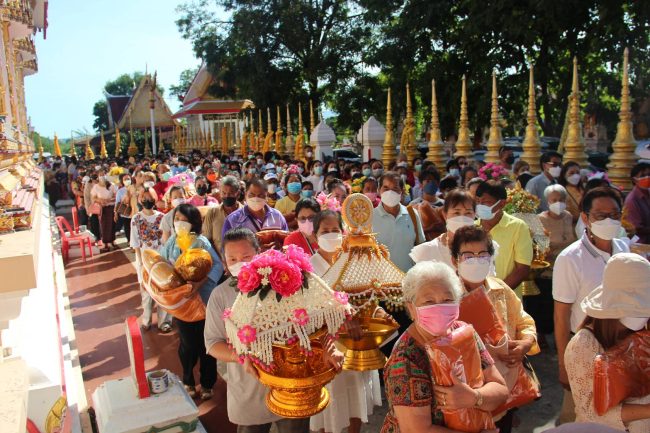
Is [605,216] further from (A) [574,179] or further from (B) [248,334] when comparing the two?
(A) [574,179]

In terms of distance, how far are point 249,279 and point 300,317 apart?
0.98 feet

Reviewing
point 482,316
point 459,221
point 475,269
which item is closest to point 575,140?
point 459,221

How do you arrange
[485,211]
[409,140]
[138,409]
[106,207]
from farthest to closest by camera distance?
1. [106,207]
2. [409,140]
3. [485,211]
4. [138,409]

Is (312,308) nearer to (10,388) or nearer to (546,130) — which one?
(10,388)

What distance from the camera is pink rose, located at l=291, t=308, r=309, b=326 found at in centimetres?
258

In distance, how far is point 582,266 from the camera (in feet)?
11.4

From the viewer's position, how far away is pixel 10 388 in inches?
61.6

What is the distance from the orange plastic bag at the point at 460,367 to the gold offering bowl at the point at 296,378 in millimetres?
721

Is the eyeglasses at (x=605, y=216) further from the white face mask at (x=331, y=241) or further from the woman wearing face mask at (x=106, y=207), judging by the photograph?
the woman wearing face mask at (x=106, y=207)

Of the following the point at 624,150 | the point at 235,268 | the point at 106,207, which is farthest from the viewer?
the point at 106,207

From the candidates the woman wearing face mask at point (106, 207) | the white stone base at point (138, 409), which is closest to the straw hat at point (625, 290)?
the white stone base at point (138, 409)

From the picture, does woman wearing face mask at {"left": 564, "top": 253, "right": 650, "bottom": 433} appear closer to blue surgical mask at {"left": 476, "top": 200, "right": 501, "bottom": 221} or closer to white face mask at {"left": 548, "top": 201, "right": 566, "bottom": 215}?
blue surgical mask at {"left": 476, "top": 200, "right": 501, "bottom": 221}

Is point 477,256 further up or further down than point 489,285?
further up

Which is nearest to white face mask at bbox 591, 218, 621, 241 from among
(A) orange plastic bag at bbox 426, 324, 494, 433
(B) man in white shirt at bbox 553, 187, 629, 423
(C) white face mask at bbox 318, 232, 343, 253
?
(B) man in white shirt at bbox 553, 187, 629, 423
